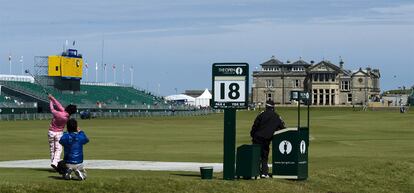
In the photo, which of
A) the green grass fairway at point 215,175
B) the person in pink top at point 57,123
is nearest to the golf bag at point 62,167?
the green grass fairway at point 215,175

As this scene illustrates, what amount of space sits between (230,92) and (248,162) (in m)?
1.92

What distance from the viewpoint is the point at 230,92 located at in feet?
73.2

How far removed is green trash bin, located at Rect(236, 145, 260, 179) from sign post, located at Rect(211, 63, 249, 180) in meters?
0.47

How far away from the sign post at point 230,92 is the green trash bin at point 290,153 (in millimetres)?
1724

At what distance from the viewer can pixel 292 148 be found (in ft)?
77.4

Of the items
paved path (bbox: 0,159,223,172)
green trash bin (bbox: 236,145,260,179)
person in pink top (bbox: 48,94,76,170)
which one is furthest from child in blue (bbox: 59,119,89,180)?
paved path (bbox: 0,159,223,172)

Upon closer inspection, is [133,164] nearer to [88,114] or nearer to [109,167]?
[109,167]

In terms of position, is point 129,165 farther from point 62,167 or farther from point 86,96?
point 86,96

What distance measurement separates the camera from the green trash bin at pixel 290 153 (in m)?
23.6

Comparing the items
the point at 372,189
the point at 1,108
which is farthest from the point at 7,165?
the point at 1,108

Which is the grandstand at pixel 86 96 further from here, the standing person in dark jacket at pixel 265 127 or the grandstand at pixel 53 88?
the standing person in dark jacket at pixel 265 127

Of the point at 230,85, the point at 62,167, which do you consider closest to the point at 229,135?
the point at 230,85

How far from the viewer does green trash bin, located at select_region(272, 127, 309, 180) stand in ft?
77.4

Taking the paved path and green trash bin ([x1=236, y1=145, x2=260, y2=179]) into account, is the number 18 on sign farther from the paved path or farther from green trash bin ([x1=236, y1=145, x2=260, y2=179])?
the paved path
